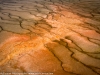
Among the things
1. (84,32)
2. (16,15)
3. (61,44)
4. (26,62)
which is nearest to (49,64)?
(26,62)

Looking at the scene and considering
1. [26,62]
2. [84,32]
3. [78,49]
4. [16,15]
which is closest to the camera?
[26,62]

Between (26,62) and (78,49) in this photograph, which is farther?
(78,49)

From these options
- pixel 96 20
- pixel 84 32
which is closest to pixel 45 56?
pixel 84 32

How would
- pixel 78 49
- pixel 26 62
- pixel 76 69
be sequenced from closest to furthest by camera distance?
pixel 76 69 → pixel 26 62 → pixel 78 49

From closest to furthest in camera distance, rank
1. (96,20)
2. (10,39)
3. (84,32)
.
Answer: (10,39) → (84,32) → (96,20)

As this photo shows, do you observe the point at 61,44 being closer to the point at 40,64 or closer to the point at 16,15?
the point at 40,64

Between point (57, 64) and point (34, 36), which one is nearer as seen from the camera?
point (57, 64)
